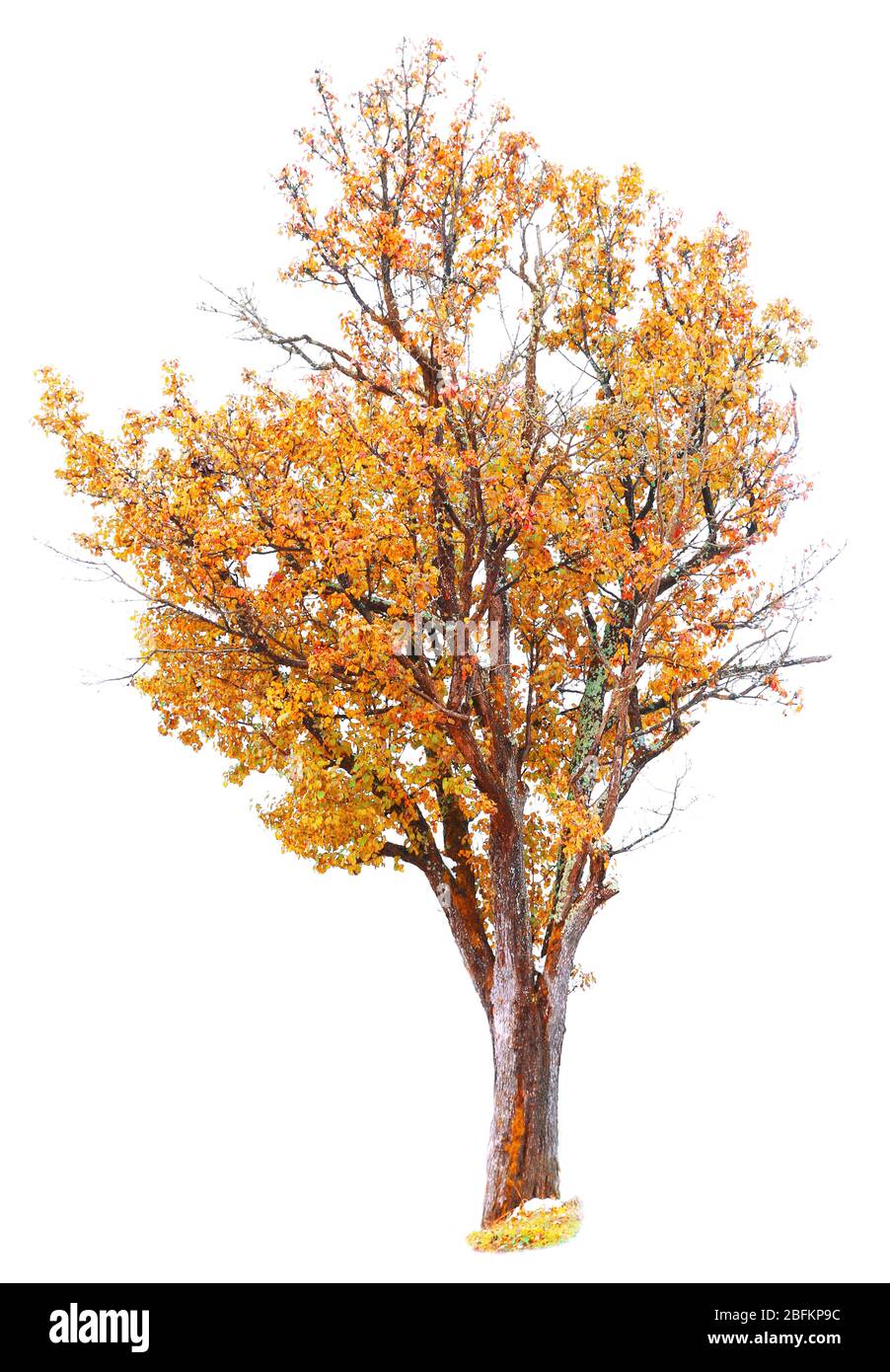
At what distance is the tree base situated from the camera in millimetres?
10492

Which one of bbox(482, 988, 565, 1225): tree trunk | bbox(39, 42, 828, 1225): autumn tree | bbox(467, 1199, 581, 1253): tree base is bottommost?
bbox(467, 1199, 581, 1253): tree base

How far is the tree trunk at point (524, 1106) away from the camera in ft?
36.4

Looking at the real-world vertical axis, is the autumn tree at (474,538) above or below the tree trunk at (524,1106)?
above

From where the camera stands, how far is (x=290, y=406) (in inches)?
435

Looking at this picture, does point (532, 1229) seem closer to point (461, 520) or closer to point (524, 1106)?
point (524, 1106)

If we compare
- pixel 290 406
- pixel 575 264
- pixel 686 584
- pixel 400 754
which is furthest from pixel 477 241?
pixel 400 754

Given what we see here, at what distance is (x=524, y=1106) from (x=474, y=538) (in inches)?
191

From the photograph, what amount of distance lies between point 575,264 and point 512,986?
251 inches

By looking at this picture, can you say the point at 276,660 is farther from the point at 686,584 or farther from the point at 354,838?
the point at 686,584

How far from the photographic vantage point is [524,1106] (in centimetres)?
1127

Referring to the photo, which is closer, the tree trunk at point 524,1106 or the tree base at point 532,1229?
the tree base at point 532,1229

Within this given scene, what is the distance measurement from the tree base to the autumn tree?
0.68 feet

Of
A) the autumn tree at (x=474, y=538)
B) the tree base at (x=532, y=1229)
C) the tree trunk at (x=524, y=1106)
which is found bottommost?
the tree base at (x=532, y=1229)

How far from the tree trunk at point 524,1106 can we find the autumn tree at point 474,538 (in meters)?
0.02
